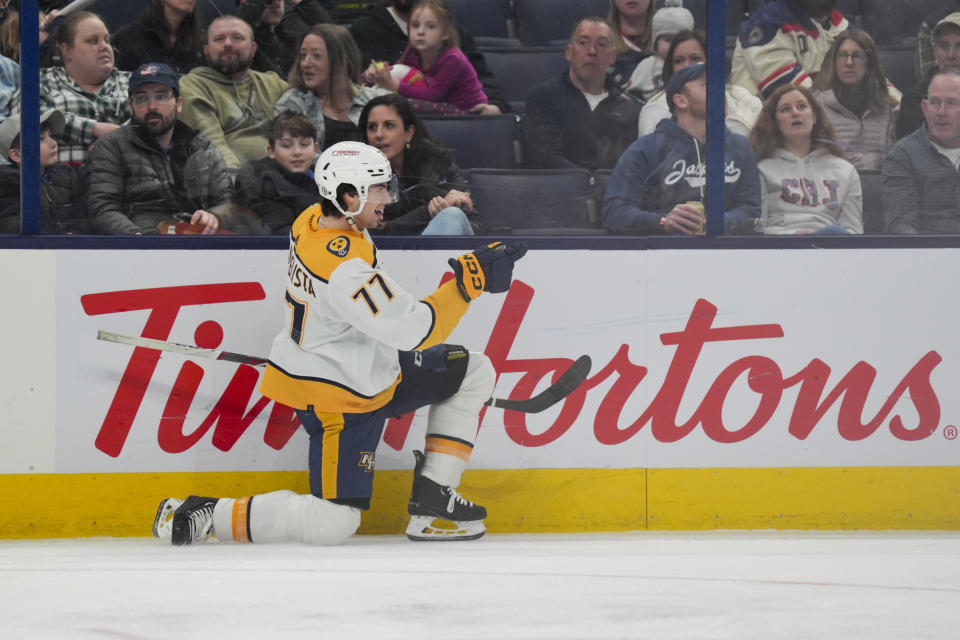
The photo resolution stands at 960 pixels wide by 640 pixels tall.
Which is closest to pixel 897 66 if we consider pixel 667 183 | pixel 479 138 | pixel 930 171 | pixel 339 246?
pixel 930 171

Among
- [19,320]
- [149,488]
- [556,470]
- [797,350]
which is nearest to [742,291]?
[797,350]

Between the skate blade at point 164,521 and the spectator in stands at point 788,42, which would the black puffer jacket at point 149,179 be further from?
the spectator in stands at point 788,42

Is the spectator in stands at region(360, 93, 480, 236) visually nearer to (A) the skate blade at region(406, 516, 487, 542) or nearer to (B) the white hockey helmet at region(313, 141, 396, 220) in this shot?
(B) the white hockey helmet at region(313, 141, 396, 220)

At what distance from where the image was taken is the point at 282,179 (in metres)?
3.87

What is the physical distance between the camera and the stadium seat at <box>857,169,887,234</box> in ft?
12.7

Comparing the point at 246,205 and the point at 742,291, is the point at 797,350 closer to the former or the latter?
the point at 742,291

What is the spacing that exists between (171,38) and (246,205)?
0.60 m

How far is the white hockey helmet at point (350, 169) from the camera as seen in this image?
11.5ft

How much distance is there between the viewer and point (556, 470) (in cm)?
383

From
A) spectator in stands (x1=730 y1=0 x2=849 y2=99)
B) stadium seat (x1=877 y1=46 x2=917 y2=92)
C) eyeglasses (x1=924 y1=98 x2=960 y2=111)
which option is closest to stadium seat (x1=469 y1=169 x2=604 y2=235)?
spectator in stands (x1=730 y1=0 x2=849 y2=99)

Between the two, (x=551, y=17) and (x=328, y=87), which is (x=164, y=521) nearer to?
(x=328, y=87)

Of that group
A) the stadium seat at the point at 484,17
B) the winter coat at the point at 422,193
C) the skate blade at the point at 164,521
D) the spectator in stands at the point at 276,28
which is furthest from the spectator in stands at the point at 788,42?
the skate blade at the point at 164,521

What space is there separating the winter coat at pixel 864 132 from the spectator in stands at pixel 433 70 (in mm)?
1209

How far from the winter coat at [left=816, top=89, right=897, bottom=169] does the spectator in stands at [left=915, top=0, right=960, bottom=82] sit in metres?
0.17
